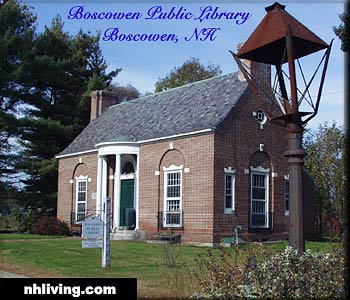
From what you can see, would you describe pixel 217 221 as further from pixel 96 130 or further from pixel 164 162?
pixel 96 130

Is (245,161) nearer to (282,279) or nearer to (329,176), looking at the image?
(329,176)

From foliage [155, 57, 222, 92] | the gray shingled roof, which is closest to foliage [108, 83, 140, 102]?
foliage [155, 57, 222, 92]

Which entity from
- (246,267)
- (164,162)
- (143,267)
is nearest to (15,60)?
(164,162)

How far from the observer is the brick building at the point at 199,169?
21734mm

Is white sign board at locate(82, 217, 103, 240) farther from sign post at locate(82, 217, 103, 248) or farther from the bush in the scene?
the bush

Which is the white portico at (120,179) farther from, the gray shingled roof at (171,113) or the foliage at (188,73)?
the foliage at (188,73)

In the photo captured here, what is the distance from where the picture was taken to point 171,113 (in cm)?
2594

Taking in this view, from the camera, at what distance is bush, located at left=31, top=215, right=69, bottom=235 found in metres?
27.7

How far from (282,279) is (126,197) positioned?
19.6 metres

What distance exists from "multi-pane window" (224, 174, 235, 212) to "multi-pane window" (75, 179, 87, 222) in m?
10.3

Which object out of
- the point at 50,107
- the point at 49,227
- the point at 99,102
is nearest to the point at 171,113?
the point at 49,227

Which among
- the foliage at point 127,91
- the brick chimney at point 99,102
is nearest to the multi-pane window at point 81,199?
the brick chimney at point 99,102

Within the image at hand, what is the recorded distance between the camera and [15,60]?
36062 mm

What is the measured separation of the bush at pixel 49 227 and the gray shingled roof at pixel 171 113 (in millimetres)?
4514
